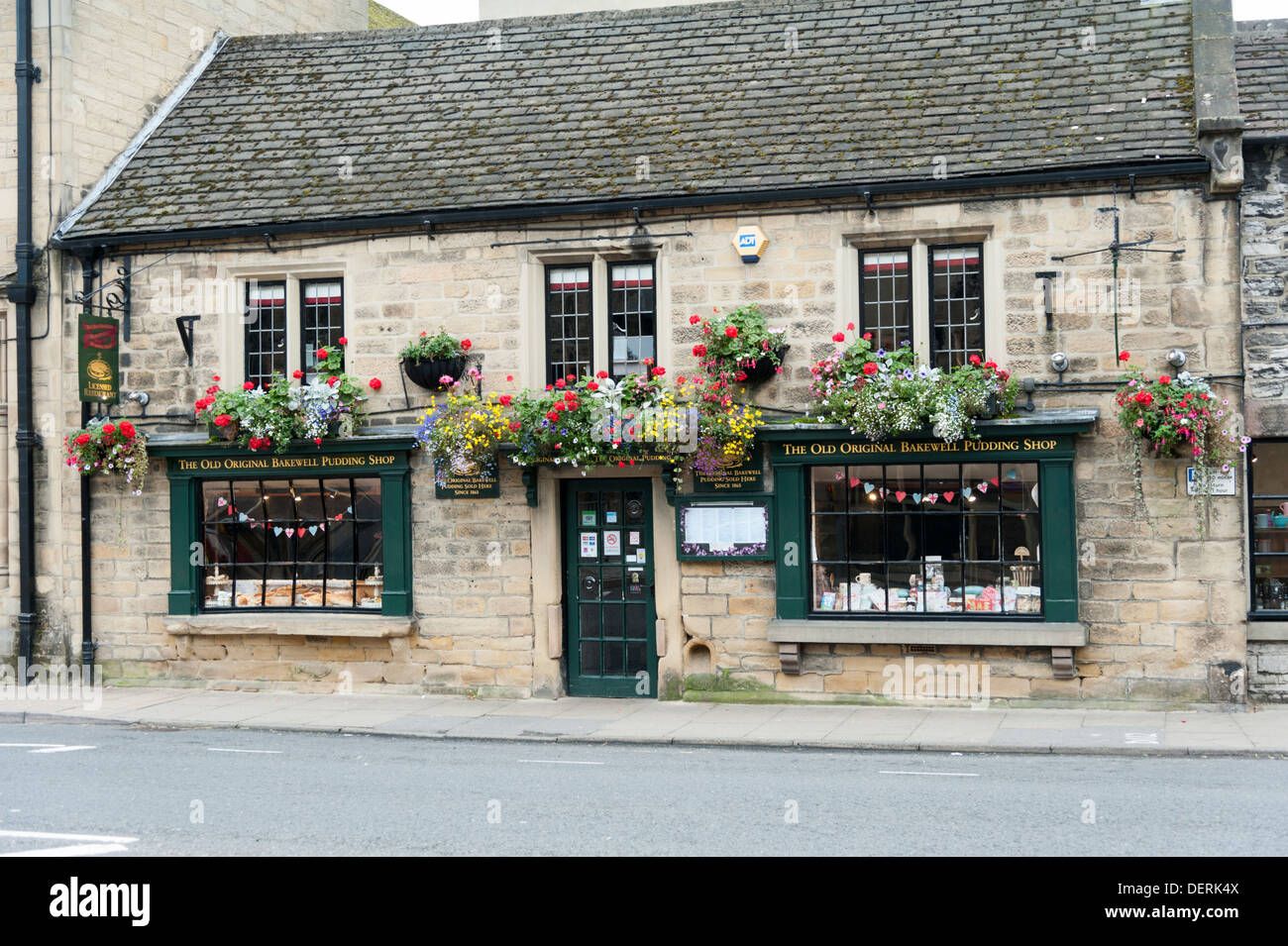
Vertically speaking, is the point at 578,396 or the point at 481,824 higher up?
the point at 578,396

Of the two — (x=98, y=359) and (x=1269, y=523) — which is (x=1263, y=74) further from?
(x=98, y=359)

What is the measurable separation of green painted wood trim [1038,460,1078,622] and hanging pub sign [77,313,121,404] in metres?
10.9

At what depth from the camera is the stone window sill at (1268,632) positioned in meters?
13.6

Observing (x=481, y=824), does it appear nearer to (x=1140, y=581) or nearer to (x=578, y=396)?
(x=578, y=396)

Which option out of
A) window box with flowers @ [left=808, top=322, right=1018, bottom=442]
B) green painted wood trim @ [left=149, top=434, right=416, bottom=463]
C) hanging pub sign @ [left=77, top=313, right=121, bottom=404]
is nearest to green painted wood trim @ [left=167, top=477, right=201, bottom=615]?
green painted wood trim @ [left=149, top=434, right=416, bottom=463]

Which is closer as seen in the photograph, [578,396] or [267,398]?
[578,396]

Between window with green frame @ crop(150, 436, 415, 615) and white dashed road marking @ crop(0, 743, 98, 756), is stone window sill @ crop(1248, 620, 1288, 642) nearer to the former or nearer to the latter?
window with green frame @ crop(150, 436, 415, 615)

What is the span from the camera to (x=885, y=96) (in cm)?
1509

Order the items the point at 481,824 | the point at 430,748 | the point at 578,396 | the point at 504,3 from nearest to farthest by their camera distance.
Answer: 1. the point at 481,824
2. the point at 430,748
3. the point at 578,396
4. the point at 504,3

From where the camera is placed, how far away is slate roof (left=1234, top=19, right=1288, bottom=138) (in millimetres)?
13852

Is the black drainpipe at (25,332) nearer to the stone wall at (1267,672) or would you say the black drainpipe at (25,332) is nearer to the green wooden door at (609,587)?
the green wooden door at (609,587)

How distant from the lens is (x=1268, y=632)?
13.6 meters

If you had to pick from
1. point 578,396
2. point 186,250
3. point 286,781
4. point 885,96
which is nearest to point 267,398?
point 186,250

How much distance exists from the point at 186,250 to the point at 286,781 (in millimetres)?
8130
